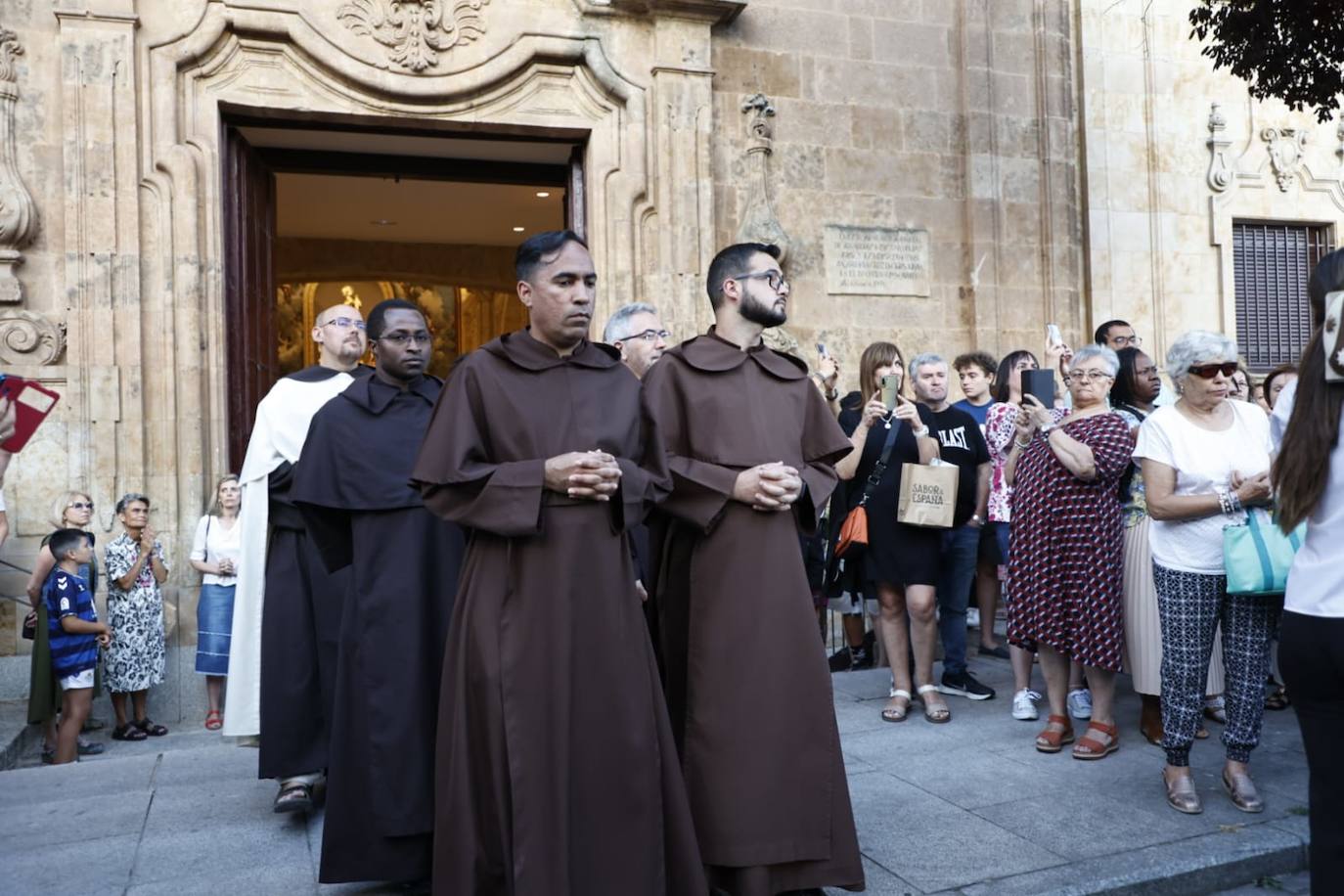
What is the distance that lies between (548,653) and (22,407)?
2879 millimetres

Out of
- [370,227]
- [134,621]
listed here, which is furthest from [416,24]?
[370,227]

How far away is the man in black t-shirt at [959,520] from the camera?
660cm

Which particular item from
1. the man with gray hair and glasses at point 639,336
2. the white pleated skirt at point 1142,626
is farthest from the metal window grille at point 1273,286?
the man with gray hair and glasses at point 639,336

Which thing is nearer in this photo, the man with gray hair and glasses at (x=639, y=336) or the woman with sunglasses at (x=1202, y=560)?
the woman with sunglasses at (x=1202, y=560)

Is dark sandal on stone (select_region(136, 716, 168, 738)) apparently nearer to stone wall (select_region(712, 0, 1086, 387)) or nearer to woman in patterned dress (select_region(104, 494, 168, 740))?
→ woman in patterned dress (select_region(104, 494, 168, 740))

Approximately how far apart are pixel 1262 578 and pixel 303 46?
7279 millimetres

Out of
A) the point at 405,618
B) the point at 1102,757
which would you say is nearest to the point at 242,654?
the point at 405,618

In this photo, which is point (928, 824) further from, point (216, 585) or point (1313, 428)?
point (216, 585)

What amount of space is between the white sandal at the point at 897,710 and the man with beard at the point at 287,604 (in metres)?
2.96

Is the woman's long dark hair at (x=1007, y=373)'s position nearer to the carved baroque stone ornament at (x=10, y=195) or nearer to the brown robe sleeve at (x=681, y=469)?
the brown robe sleeve at (x=681, y=469)

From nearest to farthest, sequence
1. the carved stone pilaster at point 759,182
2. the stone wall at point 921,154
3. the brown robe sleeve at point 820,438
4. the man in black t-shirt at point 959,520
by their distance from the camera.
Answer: the brown robe sleeve at point 820,438
the man in black t-shirt at point 959,520
the carved stone pilaster at point 759,182
the stone wall at point 921,154

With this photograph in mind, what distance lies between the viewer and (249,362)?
887 cm

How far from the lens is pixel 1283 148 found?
39.1 feet

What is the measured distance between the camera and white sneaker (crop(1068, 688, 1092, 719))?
6172 mm
